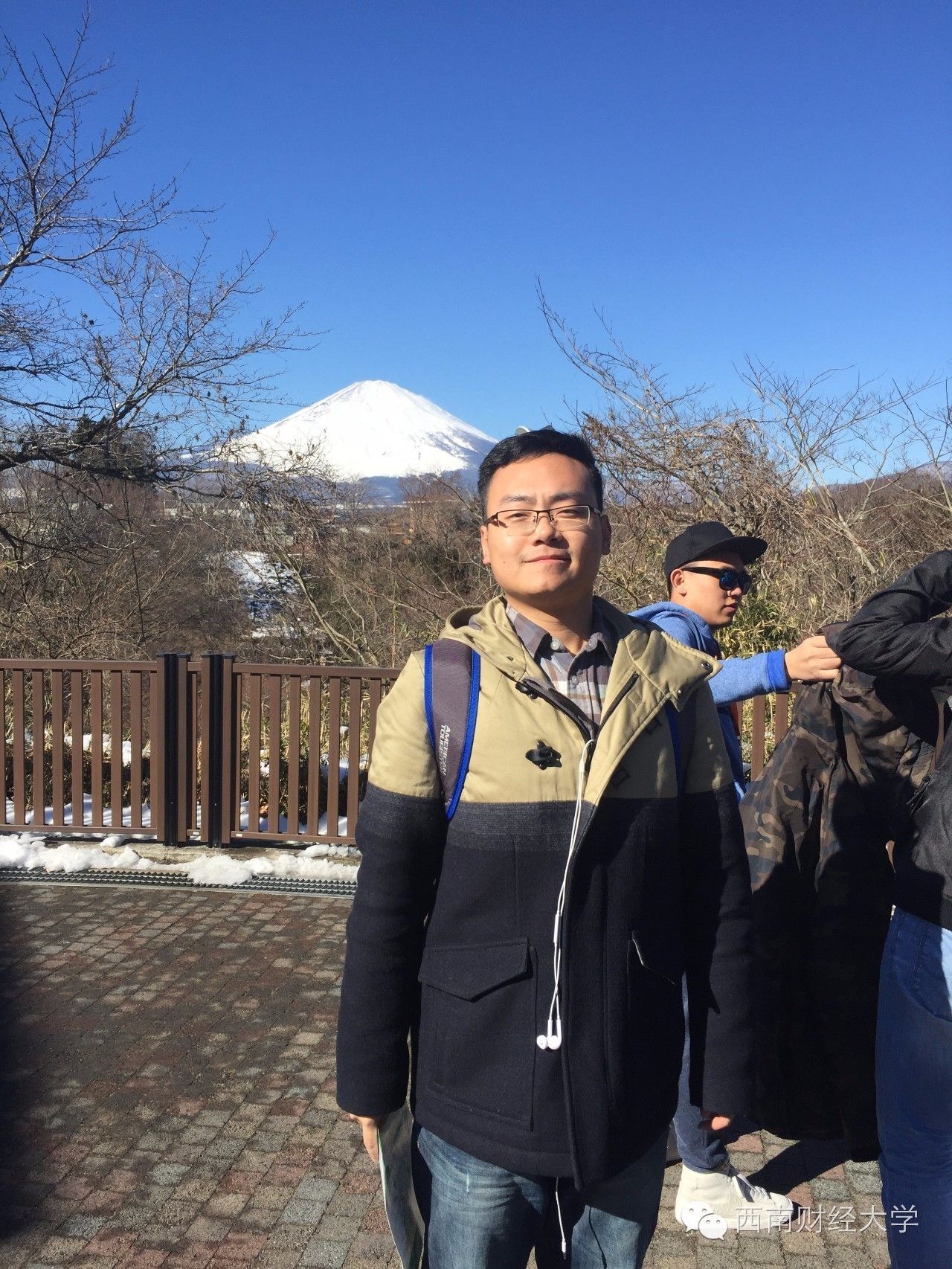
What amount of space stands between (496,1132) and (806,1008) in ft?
3.96

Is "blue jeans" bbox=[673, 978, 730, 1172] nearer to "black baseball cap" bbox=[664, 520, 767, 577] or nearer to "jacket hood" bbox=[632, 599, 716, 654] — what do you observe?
"jacket hood" bbox=[632, 599, 716, 654]

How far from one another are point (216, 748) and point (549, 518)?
5.60 m

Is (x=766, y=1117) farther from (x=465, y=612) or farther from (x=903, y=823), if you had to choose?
(x=465, y=612)

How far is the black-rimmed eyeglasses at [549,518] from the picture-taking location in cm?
179

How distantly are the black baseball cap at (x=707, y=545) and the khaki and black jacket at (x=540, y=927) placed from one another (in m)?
1.35

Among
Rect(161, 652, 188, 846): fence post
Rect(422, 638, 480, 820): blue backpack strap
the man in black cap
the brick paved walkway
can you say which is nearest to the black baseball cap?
the man in black cap

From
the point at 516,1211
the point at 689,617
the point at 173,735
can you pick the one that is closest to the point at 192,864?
the point at 173,735

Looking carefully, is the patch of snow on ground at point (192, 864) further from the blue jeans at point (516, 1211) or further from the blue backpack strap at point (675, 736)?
the blue backpack strap at point (675, 736)

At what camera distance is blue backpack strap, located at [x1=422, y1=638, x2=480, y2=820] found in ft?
5.63

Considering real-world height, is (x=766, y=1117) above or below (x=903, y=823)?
below

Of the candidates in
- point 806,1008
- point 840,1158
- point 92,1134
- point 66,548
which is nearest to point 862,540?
point 840,1158

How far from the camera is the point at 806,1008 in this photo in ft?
8.42

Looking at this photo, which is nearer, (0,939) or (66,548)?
(0,939)

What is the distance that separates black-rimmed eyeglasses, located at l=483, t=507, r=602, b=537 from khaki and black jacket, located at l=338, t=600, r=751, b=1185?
0.54ft
